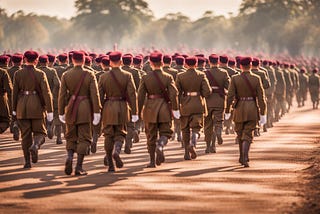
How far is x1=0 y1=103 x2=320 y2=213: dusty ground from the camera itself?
1255 cm

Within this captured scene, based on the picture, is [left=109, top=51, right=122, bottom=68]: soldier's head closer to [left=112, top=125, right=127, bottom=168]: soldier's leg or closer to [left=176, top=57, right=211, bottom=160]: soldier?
[left=112, top=125, right=127, bottom=168]: soldier's leg

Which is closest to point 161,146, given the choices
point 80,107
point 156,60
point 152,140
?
point 152,140

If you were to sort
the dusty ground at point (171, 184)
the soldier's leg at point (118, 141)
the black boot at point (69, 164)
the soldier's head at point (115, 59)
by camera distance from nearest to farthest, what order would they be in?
the dusty ground at point (171, 184)
the black boot at point (69, 164)
the soldier's leg at point (118, 141)
the soldier's head at point (115, 59)

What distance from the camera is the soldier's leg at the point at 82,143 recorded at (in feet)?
51.6

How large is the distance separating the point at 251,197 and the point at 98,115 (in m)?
3.47

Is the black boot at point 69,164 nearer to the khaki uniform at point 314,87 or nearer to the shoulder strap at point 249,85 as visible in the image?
the shoulder strap at point 249,85

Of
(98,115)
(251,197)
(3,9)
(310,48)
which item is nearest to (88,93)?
(98,115)

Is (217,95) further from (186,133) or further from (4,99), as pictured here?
(4,99)

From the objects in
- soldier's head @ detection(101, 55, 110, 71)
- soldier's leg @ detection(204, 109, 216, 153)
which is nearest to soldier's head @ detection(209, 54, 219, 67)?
soldier's leg @ detection(204, 109, 216, 153)

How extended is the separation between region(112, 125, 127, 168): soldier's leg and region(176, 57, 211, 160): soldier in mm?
2280

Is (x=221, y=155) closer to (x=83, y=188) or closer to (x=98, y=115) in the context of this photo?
(x=98, y=115)

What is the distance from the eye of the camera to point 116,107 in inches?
644

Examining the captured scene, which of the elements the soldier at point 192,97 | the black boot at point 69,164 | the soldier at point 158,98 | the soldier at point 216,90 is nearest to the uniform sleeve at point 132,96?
the soldier at point 158,98

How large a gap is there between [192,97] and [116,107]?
2.47 m
